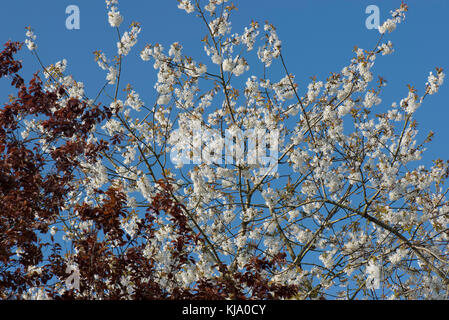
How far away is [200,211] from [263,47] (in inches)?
112

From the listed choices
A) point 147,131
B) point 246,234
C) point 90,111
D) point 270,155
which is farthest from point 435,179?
point 90,111

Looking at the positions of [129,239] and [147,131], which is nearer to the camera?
[129,239]

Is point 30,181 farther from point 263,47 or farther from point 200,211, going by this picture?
point 263,47

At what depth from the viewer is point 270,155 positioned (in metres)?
7.86

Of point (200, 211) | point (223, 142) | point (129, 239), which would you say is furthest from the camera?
point (200, 211)

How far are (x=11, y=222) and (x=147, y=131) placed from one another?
150 inches

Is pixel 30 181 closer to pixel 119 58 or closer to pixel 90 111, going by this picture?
pixel 90 111

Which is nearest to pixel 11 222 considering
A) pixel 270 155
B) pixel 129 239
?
pixel 129 239

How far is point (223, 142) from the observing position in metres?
7.41
